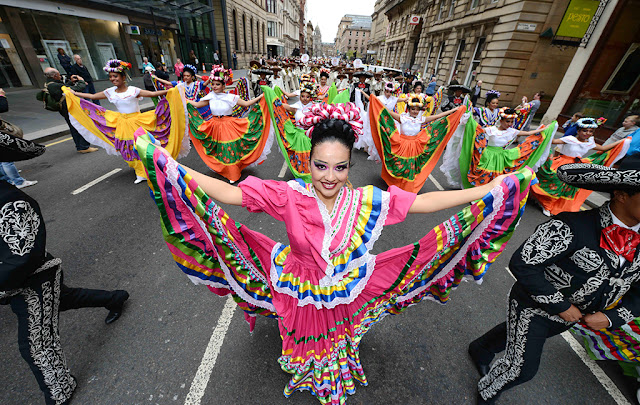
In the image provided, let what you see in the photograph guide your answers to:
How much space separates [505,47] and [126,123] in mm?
17940

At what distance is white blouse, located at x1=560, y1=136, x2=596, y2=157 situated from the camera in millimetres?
4927

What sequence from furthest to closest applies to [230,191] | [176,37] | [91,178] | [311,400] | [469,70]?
[176,37]
[469,70]
[91,178]
[311,400]
[230,191]

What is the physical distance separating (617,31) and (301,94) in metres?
12.6

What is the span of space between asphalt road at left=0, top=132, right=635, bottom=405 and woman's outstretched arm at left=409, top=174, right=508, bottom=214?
1.70 meters

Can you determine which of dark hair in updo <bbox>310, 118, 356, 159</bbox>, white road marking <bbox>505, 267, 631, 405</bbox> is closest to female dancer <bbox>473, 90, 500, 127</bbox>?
white road marking <bbox>505, 267, 631, 405</bbox>

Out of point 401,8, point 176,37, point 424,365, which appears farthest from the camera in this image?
point 401,8

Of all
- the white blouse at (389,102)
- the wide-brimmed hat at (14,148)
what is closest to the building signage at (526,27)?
the white blouse at (389,102)

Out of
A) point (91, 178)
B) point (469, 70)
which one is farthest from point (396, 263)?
point (469, 70)

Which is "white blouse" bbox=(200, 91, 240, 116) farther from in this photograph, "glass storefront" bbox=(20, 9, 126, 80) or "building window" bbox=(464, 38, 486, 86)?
"building window" bbox=(464, 38, 486, 86)

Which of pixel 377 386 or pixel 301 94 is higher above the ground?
pixel 301 94

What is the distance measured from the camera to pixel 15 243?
1.57 metres

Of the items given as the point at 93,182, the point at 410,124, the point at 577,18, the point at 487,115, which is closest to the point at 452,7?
the point at 577,18

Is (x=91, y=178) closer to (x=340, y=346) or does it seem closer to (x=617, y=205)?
(x=340, y=346)

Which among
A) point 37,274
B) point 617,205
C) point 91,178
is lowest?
point 91,178
